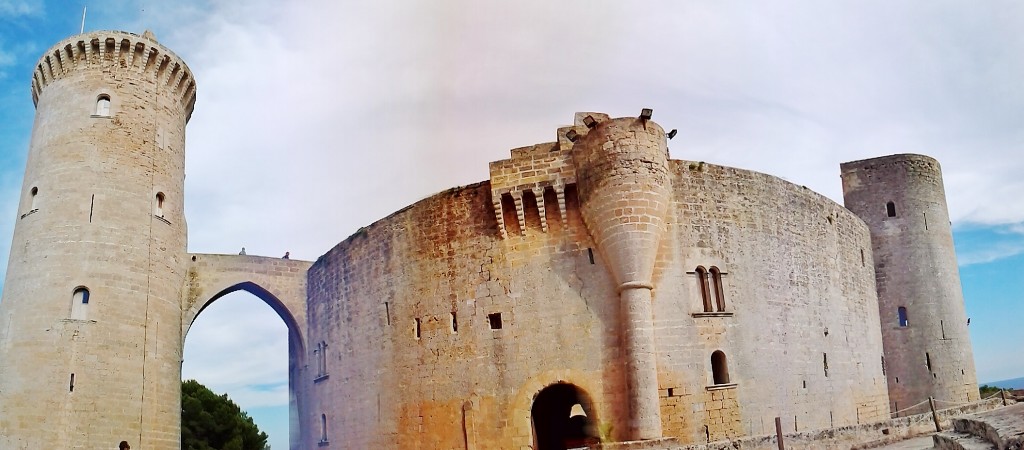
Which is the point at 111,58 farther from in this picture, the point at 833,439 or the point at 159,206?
the point at 833,439

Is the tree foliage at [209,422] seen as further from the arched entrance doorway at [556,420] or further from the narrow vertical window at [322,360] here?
→ the arched entrance doorway at [556,420]

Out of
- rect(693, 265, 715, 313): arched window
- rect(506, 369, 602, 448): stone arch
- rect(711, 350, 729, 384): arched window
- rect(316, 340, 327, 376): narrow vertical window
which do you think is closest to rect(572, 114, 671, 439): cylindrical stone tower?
rect(506, 369, 602, 448): stone arch

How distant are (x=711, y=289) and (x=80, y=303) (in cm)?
1483

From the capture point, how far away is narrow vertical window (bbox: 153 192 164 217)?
20812 mm

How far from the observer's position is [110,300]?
18969 millimetres

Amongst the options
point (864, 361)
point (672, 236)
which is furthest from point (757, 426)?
point (864, 361)

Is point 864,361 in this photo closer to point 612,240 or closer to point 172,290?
point 612,240

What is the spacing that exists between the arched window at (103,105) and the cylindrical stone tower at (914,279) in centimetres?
2308

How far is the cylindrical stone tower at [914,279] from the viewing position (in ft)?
82.2

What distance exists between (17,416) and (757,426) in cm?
1639

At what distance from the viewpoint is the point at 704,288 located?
681 inches

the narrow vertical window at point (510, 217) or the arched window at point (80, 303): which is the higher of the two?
the narrow vertical window at point (510, 217)

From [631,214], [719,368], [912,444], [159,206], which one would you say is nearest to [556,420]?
[719,368]

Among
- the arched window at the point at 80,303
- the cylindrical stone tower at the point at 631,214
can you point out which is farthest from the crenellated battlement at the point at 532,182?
the arched window at the point at 80,303
